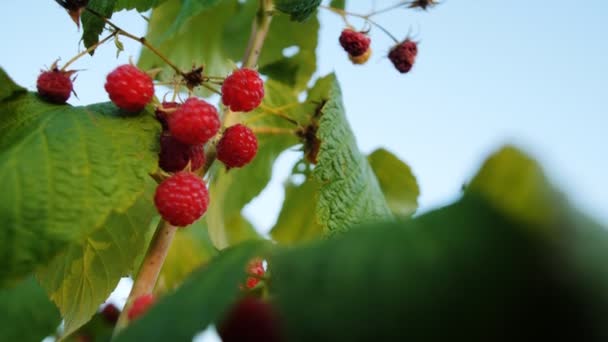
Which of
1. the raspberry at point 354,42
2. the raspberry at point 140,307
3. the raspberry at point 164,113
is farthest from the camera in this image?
the raspberry at point 354,42

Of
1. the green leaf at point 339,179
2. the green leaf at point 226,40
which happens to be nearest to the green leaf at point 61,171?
the green leaf at point 339,179

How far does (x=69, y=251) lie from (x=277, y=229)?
82cm

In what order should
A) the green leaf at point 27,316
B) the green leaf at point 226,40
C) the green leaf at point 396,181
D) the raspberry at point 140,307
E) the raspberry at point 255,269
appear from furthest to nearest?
the green leaf at point 226,40 → the green leaf at point 396,181 → the green leaf at point 27,316 → the raspberry at point 255,269 → the raspberry at point 140,307

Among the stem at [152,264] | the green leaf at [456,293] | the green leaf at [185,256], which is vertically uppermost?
the green leaf at [456,293]

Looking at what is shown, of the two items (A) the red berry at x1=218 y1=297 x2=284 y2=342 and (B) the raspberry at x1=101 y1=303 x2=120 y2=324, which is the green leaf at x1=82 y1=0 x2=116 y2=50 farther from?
(B) the raspberry at x1=101 y1=303 x2=120 y2=324

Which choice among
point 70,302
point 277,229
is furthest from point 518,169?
point 277,229

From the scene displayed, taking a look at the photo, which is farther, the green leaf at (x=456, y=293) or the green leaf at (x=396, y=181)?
the green leaf at (x=396, y=181)

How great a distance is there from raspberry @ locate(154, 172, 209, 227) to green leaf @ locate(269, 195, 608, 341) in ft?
Answer: 1.74

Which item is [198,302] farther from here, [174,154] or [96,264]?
[96,264]

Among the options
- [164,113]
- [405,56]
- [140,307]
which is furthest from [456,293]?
[405,56]

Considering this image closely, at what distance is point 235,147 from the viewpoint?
42.1 inches

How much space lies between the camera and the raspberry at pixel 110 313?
1.93 meters

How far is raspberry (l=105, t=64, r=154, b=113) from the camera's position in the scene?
0.97 metres

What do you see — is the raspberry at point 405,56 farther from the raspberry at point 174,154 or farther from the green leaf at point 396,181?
the raspberry at point 174,154
